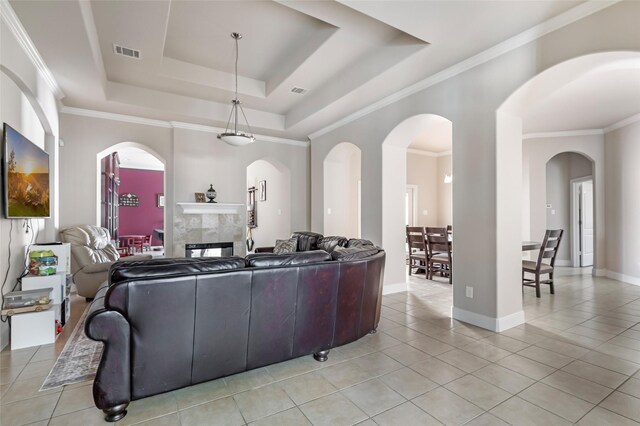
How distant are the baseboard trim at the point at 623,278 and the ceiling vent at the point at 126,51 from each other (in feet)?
27.8

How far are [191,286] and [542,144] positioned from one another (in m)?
7.55

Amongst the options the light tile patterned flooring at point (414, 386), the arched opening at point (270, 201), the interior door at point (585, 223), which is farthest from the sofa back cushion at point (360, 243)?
the interior door at point (585, 223)

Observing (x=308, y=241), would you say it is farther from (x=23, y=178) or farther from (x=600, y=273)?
(x=600, y=273)

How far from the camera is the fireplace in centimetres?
603

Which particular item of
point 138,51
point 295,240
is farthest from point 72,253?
point 295,240

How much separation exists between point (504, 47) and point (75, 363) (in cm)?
487

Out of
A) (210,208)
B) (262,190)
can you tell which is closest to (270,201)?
(262,190)

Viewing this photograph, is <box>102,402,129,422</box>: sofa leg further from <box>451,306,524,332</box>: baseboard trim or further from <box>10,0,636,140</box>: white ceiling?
<box>451,306,524,332</box>: baseboard trim

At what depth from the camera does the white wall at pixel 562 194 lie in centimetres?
725

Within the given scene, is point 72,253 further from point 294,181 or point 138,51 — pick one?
point 294,181

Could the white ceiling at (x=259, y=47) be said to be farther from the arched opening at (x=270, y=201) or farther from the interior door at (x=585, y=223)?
the interior door at (x=585, y=223)

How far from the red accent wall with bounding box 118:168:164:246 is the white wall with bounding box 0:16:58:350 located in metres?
8.19

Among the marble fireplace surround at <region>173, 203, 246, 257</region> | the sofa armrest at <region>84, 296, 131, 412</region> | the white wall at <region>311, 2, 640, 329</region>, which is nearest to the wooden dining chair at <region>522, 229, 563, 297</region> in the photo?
the white wall at <region>311, 2, 640, 329</region>

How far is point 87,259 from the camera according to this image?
4.20 metres
